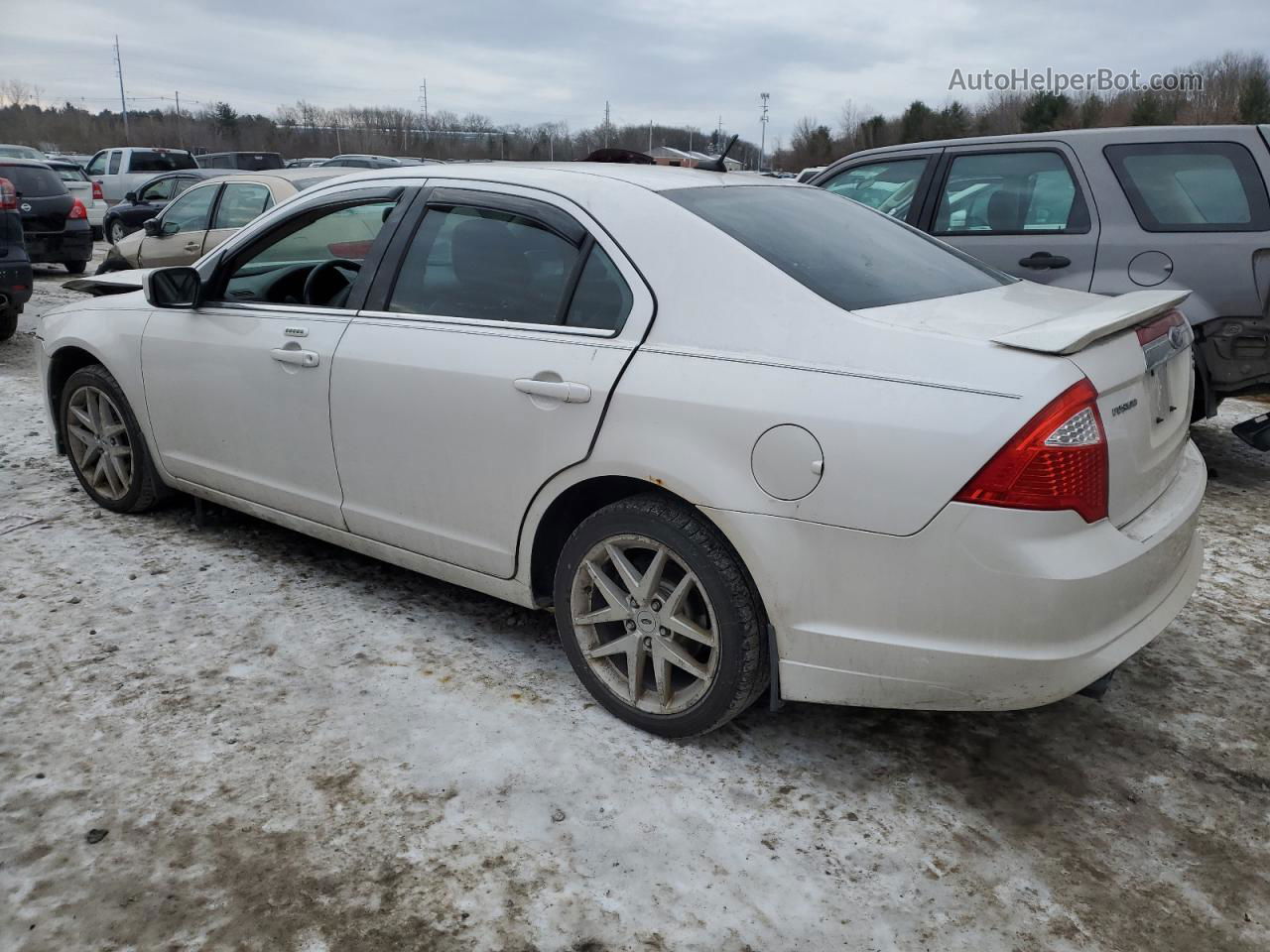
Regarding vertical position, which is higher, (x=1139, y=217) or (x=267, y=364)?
(x=1139, y=217)

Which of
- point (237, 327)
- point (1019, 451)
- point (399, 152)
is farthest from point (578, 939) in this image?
point (399, 152)

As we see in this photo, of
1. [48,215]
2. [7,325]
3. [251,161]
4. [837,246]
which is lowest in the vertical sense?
[7,325]

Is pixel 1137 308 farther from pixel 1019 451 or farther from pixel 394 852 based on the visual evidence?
pixel 394 852

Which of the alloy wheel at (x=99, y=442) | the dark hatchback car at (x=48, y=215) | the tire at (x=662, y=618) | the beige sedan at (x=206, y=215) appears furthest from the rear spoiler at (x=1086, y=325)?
the dark hatchback car at (x=48, y=215)

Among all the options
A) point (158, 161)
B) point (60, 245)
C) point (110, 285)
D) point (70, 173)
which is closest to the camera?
point (110, 285)

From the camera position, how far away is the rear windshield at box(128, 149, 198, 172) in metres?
23.3

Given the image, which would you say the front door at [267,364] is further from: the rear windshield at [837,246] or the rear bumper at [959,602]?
the rear bumper at [959,602]

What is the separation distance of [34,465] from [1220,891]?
5.70 m

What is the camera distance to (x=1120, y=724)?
3098mm

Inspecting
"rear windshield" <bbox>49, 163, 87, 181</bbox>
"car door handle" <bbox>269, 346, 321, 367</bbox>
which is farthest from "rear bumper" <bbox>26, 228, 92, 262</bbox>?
"car door handle" <bbox>269, 346, 321, 367</bbox>

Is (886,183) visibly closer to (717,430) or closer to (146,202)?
(717,430)

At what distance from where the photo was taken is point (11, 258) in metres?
8.70

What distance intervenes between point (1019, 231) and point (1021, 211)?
13 cm

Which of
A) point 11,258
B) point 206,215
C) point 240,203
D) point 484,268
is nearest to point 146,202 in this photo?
point 206,215
